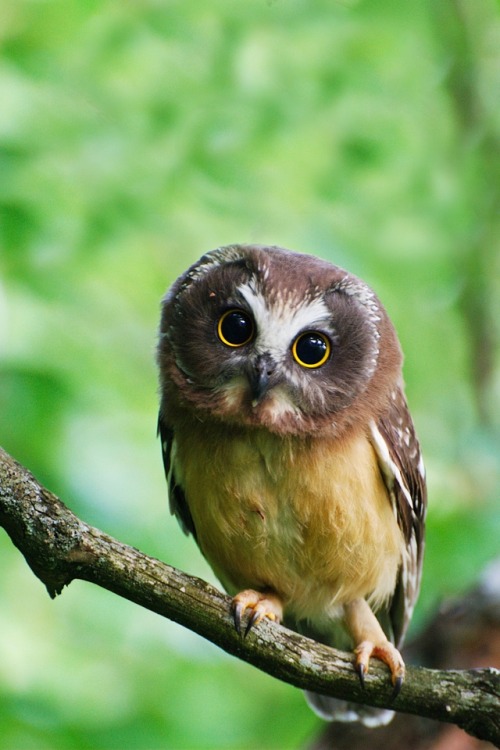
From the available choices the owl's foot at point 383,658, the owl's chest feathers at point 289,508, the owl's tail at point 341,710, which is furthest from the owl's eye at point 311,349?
the owl's tail at point 341,710

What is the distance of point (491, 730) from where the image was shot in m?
3.47

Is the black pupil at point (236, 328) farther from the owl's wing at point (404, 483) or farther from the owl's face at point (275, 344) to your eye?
the owl's wing at point (404, 483)

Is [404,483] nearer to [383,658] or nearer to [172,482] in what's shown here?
[383,658]

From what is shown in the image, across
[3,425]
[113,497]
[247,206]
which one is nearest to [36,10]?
[247,206]

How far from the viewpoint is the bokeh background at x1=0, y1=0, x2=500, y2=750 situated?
216 inches

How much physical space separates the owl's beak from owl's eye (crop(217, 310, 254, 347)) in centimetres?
17

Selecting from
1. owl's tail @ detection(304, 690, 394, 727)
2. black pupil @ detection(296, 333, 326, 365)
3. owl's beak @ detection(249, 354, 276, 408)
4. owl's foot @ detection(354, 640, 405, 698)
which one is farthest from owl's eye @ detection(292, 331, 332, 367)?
owl's tail @ detection(304, 690, 394, 727)

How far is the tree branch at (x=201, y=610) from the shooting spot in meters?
2.88

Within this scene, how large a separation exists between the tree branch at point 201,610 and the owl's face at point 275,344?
34.5 inches

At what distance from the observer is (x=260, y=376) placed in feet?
12.0

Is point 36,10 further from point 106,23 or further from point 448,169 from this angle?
point 448,169

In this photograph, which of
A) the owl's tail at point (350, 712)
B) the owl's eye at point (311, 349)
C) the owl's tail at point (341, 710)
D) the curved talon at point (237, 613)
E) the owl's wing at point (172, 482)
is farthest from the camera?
the owl's tail at point (350, 712)

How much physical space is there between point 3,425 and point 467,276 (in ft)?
12.1

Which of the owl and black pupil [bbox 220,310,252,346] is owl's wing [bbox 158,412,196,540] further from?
black pupil [bbox 220,310,252,346]
